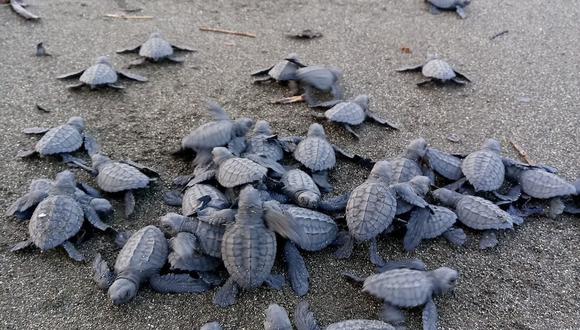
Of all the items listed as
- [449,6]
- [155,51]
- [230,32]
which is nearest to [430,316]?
[155,51]

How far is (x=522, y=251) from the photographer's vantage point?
2.49m

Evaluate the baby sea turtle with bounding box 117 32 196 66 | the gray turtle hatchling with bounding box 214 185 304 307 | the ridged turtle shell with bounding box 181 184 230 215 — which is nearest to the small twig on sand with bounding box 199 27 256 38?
the baby sea turtle with bounding box 117 32 196 66

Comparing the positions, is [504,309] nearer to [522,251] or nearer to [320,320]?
[522,251]

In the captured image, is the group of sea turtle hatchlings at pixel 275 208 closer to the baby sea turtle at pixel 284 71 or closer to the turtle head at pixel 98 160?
the turtle head at pixel 98 160

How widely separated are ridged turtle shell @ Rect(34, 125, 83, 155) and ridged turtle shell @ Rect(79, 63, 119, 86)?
0.65 metres

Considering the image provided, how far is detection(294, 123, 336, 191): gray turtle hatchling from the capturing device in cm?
279

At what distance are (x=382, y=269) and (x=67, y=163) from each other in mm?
1899

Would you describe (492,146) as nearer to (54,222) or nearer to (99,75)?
(54,222)

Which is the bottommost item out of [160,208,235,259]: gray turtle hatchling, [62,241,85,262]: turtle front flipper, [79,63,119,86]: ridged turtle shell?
[62,241,85,262]: turtle front flipper

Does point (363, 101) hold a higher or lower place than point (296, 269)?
higher

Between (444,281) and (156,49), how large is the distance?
291cm

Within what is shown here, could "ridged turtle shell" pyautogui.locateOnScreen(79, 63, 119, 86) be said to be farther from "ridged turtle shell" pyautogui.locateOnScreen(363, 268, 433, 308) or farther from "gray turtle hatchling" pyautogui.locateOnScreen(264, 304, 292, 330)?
"ridged turtle shell" pyautogui.locateOnScreen(363, 268, 433, 308)

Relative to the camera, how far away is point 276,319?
1.97 metres

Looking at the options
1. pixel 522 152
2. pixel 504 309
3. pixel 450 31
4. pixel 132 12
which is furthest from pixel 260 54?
pixel 504 309
